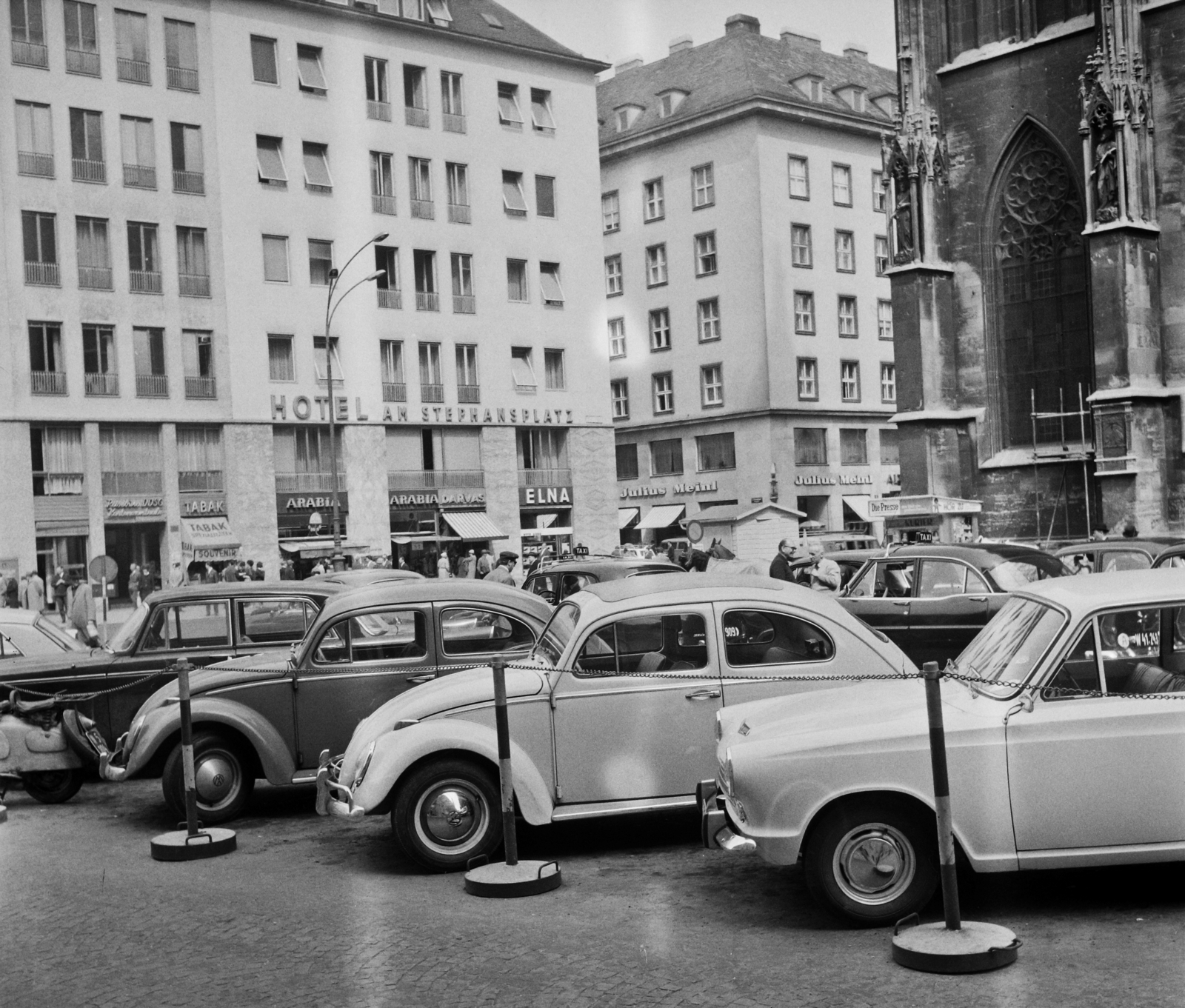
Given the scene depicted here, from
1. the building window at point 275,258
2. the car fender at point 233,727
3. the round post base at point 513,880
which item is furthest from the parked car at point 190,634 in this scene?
the building window at point 275,258

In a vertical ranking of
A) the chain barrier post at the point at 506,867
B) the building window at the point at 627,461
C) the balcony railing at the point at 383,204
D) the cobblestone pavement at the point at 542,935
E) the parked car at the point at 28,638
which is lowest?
the cobblestone pavement at the point at 542,935

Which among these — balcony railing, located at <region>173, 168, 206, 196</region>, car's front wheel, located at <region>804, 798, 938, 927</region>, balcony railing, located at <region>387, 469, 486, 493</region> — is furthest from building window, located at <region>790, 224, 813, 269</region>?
car's front wheel, located at <region>804, 798, 938, 927</region>

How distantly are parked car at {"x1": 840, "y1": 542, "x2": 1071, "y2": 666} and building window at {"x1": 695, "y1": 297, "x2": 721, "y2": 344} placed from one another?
5061 cm

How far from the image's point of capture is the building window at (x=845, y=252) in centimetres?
6755

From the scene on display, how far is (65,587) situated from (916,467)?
23319mm

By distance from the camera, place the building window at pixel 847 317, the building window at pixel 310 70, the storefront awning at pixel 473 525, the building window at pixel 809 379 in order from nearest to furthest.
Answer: the building window at pixel 310 70 → the storefront awning at pixel 473 525 → the building window at pixel 809 379 → the building window at pixel 847 317

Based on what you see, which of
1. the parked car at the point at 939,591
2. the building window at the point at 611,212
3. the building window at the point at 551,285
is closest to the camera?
the parked car at the point at 939,591

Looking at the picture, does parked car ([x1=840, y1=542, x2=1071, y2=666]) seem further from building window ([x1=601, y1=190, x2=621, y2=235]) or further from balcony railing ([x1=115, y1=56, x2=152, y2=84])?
building window ([x1=601, y1=190, x2=621, y2=235])

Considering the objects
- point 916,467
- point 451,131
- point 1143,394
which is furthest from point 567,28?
point 1143,394

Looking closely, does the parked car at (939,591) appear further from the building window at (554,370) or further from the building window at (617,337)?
the building window at (617,337)

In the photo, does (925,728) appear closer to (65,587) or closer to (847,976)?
(847,976)

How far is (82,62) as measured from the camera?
45156 mm

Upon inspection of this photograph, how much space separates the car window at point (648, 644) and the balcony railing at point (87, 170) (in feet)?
135

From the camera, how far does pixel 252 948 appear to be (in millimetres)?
6973
